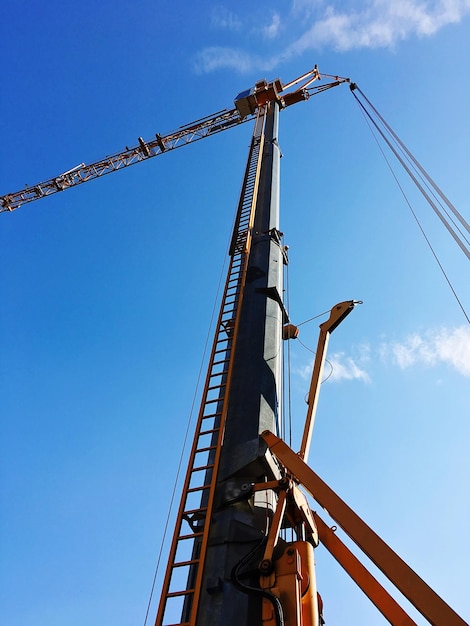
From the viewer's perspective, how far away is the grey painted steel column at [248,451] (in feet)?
16.0

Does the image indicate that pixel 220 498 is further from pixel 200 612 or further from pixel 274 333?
pixel 274 333

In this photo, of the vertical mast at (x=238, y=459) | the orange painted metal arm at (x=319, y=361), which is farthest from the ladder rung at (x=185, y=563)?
the orange painted metal arm at (x=319, y=361)

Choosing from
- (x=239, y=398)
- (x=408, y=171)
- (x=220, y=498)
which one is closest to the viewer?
(x=220, y=498)

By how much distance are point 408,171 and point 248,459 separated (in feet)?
30.2

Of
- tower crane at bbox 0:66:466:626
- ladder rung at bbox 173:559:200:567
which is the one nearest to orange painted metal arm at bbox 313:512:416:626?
tower crane at bbox 0:66:466:626

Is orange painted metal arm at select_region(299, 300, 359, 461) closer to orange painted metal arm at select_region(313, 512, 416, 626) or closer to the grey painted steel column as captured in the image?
the grey painted steel column

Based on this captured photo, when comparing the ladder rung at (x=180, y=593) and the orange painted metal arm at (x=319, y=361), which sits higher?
the orange painted metal arm at (x=319, y=361)

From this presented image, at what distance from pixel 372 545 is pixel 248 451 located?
1887 mm

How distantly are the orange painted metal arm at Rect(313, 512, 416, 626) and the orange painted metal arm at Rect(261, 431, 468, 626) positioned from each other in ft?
1.77

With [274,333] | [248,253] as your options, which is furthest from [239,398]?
[248,253]

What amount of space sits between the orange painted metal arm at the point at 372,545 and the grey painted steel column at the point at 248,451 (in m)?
0.44

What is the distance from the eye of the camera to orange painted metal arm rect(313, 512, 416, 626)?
16.0ft

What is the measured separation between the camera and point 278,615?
434 cm

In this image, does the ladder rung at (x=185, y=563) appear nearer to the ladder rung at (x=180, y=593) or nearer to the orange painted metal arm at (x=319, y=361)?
the ladder rung at (x=180, y=593)
